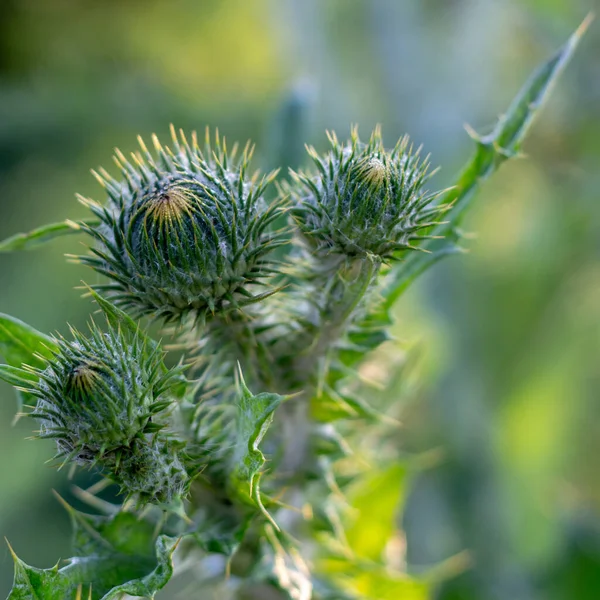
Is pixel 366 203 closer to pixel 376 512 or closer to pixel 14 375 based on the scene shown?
pixel 14 375

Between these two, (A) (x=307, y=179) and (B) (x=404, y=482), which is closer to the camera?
(A) (x=307, y=179)

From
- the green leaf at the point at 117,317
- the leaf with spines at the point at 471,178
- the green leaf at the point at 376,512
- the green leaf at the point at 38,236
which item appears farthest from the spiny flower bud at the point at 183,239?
the green leaf at the point at 376,512

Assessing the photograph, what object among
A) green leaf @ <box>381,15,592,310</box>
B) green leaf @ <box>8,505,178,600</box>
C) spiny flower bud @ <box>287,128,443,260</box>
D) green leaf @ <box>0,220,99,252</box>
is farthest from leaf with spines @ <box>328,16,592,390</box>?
green leaf @ <box>0,220,99,252</box>

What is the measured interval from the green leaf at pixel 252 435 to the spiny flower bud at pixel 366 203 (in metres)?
0.47

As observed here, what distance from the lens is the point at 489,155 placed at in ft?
8.45

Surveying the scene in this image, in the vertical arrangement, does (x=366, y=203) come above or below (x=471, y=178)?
above

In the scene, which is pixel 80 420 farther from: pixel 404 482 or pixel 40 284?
pixel 40 284

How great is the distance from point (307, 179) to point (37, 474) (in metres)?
3.90

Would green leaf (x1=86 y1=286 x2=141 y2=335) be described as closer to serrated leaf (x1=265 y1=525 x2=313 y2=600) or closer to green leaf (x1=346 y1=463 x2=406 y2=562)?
serrated leaf (x1=265 y1=525 x2=313 y2=600)

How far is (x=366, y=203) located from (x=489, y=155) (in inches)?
33.2

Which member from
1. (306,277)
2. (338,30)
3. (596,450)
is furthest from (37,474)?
(338,30)

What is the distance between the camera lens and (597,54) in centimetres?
538

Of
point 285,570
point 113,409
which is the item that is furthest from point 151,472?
point 285,570

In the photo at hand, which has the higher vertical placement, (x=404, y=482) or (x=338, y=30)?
(x=338, y=30)
